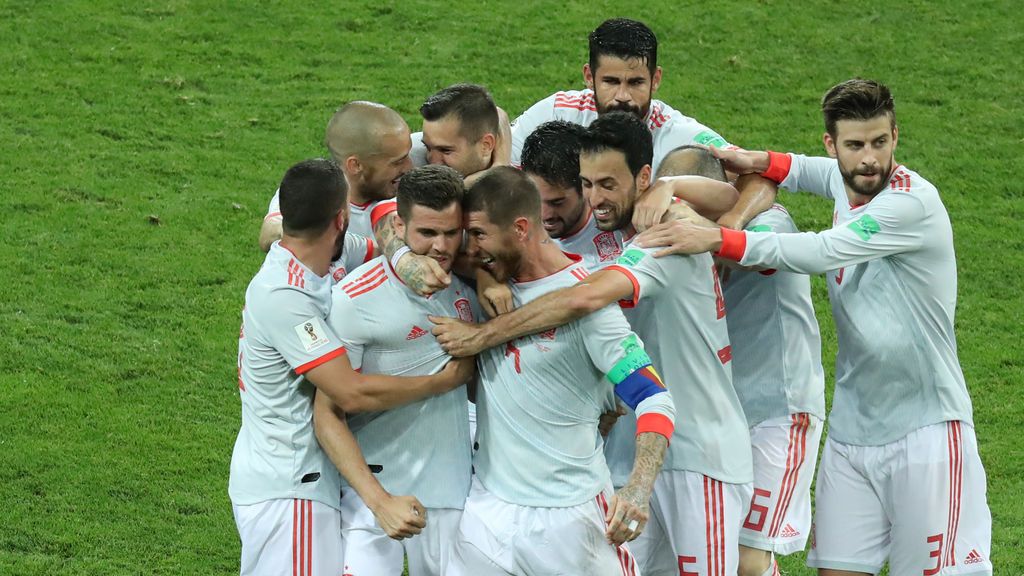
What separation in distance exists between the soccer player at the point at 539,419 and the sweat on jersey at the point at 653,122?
1427 millimetres

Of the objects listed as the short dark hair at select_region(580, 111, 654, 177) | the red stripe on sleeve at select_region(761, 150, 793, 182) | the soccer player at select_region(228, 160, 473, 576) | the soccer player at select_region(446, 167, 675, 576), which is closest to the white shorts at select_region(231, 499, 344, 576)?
the soccer player at select_region(228, 160, 473, 576)

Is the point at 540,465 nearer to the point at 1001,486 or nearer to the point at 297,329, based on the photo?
the point at 297,329

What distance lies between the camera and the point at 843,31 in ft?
48.8

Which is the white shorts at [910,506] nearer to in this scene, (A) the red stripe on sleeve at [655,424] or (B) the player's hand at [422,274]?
(A) the red stripe on sleeve at [655,424]

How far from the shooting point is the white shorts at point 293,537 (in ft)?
18.3

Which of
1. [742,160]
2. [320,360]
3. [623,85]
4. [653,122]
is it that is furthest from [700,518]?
[623,85]

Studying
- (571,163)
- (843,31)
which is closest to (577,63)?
(843,31)

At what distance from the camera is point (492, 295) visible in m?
5.43

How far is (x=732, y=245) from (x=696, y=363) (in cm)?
50

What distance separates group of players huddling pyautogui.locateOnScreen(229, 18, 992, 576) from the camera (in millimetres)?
5383

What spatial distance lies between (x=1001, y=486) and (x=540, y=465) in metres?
4.80

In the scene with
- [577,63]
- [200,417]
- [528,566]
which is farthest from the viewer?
[577,63]

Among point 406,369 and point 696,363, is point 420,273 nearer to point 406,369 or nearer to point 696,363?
point 406,369

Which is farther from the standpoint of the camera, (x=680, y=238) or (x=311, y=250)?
(x=680, y=238)
